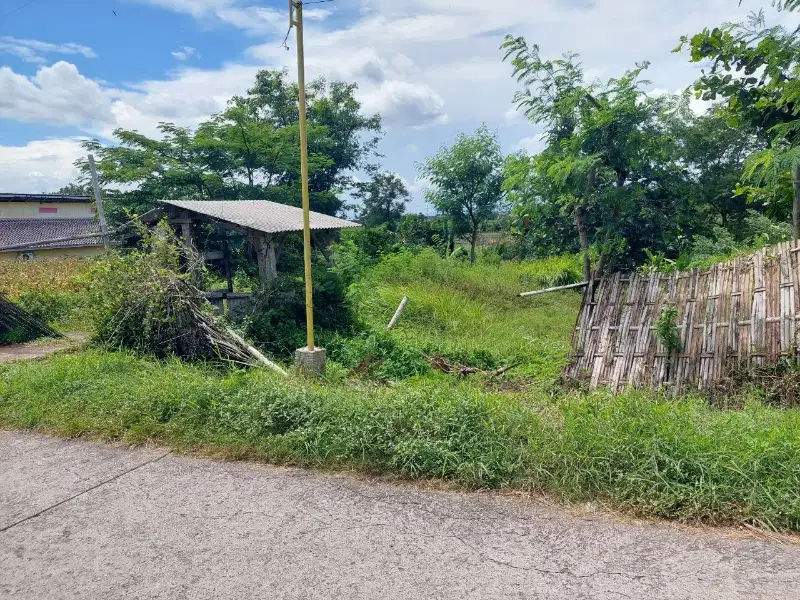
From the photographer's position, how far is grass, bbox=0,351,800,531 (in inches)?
124

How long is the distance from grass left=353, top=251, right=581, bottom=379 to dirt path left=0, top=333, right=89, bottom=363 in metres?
4.75

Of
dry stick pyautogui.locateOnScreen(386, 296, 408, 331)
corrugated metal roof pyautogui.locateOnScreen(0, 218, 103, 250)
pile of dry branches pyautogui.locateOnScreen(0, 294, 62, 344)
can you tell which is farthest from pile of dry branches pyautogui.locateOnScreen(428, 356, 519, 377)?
corrugated metal roof pyautogui.locateOnScreen(0, 218, 103, 250)

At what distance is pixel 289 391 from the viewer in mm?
4527

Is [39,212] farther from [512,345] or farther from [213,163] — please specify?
[512,345]

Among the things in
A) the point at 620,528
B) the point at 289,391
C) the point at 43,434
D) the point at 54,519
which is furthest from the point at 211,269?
the point at 620,528

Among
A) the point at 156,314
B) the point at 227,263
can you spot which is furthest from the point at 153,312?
the point at 227,263

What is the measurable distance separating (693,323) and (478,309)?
6.24 meters

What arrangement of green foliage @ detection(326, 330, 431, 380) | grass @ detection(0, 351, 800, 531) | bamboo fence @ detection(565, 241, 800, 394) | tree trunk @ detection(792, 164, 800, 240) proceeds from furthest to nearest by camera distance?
green foliage @ detection(326, 330, 431, 380), tree trunk @ detection(792, 164, 800, 240), bamboo fence @ detection(565, 241, 800, 394), grass @ detection(0, 351, 800, 531)

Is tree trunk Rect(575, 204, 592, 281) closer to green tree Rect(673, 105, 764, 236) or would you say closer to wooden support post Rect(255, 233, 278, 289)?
wooden support post Rect(255, 233, 278, 289)

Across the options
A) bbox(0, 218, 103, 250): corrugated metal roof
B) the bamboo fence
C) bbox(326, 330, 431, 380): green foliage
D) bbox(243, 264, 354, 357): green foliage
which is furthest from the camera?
bbox(0, 218, 103, 250): corrugated metal roof

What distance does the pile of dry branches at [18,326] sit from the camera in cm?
848

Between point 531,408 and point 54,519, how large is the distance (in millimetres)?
3207

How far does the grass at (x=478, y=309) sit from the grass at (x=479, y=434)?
3280 mm

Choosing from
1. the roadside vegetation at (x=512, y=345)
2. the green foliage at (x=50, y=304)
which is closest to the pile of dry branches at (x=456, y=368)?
the roadside vegetation at (x=512, y=345)
